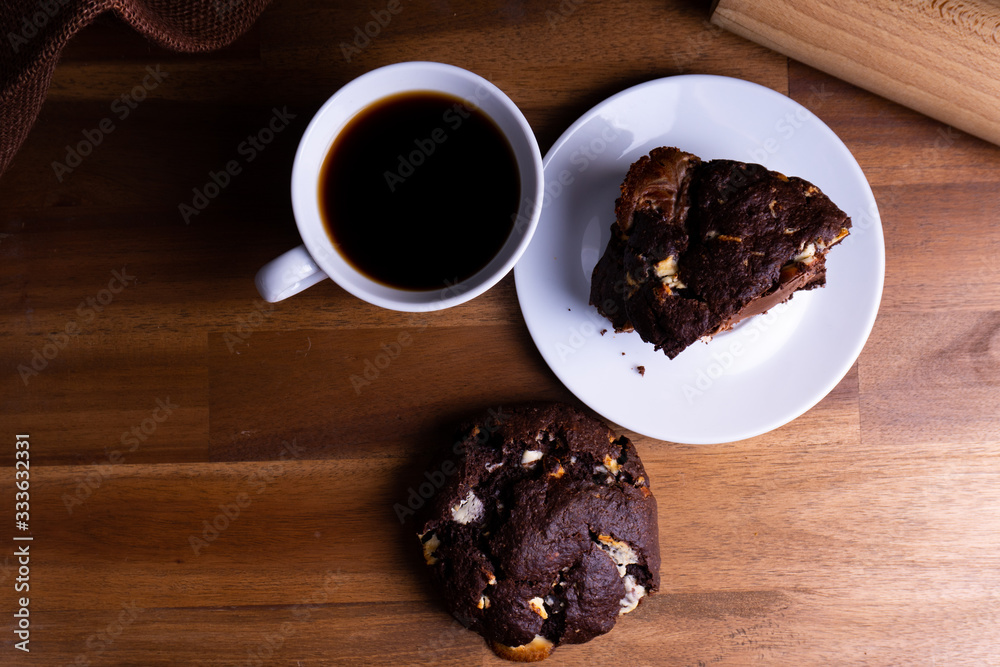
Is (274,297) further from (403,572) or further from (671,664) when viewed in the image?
(671,664)

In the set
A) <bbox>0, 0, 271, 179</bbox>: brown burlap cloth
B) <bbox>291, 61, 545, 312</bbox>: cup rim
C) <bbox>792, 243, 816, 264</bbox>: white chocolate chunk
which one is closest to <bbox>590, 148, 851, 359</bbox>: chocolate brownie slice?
<bbox>792, 243, 816, 264</bbox>: white chocolate chunk

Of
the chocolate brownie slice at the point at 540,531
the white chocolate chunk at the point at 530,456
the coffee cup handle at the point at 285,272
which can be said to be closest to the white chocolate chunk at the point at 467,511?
the chocolate brownie slice at the point at 540,531

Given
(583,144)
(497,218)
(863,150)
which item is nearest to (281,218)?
(497,218)

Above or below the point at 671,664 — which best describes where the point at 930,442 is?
above

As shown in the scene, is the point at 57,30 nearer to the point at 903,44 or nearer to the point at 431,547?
the point at 431,547

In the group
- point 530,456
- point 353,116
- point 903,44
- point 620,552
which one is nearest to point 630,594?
point 620,552

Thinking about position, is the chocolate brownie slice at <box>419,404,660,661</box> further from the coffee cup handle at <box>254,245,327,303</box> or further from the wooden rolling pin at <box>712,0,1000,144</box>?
the wooden rolling pin at <box>712,0,1000,144</box>

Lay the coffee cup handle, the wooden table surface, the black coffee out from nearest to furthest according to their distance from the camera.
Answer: the coffee cup handle
the black coffee
the wooden table surface
